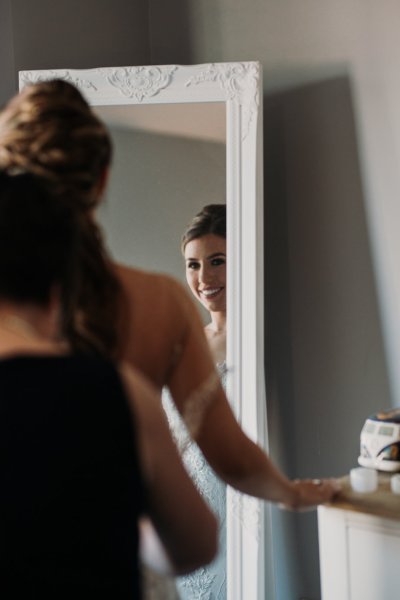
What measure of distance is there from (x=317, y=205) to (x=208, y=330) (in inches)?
18.5

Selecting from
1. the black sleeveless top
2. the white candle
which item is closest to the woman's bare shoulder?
the black sleeveless top

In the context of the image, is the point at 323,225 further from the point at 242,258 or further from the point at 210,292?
the point at 210,292

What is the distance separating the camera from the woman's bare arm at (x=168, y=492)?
0.87 m

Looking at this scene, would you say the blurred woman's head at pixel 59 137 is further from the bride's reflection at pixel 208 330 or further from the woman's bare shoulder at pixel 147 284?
the bride's reflection at pixel 208 330

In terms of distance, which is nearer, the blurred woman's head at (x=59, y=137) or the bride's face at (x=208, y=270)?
the blurred woman's head at (x=59, y=137)

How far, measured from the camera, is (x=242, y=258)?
2.44 m

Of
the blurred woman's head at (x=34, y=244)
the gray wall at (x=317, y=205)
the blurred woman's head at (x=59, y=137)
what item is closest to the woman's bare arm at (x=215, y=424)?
the blurred woman's head at (x=59, y=137)

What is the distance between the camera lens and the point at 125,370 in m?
0.91

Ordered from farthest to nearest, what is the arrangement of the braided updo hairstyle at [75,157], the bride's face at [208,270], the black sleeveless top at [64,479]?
the bride's face at [208,270], the braided updo hairstyle at [75,157], the black sleeveless top at [64,479]

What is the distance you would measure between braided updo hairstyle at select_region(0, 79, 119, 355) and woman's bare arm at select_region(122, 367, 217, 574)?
26 centimetres

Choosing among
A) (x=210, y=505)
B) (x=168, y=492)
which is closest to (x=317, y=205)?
(x=210, y=505)

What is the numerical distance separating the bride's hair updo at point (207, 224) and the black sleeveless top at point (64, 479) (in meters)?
1.69

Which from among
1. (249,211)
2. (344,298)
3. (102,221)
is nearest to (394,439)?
(344,298)

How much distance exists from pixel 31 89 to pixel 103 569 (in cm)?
67
